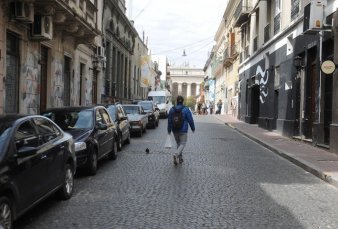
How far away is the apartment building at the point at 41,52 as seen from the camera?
601 inches

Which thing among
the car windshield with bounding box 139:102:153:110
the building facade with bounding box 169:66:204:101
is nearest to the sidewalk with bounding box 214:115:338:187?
the car windshield with bounding box 139:102:153:110

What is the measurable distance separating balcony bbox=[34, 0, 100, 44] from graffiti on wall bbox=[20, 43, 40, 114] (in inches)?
56.6

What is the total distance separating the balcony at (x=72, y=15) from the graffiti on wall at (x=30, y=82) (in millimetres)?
1437

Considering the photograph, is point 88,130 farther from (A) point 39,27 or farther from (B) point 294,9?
(B) point 294,9

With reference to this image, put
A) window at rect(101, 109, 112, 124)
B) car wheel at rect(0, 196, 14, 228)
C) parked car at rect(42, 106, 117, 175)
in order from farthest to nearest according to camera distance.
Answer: window at rect(101, 109, 112, 124)
parked car at rect(42, 106, 117, 175)
car wheel at rect(0, 196, 14, 228)

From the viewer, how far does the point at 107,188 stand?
9.51 m

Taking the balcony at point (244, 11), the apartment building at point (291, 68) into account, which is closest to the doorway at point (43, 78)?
the apartment building at point (291, 68)

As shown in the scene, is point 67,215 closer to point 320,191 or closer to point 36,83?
point 320,191

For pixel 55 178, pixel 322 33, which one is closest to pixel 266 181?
pixel 55 178

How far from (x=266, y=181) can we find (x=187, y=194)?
98.9 inches

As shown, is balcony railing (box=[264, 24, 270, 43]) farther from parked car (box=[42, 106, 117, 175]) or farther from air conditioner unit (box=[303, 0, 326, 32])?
parked car (box=[42, 106, 117, 175])

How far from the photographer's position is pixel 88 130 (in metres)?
11.3

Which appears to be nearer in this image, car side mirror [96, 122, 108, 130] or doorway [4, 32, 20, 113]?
car side mirror [96, 122, 108, 130]

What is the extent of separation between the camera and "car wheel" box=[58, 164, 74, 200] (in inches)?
322
